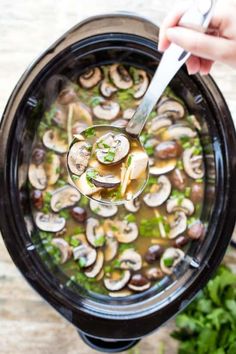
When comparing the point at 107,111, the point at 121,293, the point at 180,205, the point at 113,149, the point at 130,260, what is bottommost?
the point at 121,293

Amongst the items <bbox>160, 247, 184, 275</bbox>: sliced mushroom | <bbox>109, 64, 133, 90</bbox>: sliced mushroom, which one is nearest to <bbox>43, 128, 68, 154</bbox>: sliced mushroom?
<bbox>109, 64, 133, 90</bbox>: sliced mushroom

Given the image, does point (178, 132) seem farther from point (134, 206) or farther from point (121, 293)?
point (121, 293)

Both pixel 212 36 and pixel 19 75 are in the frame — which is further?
pixel 19 75

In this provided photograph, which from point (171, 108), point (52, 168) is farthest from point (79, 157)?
point (171, 108)

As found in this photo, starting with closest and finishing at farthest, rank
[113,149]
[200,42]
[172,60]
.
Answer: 1. [200,42]
2. [172,60]
3. [113,149]

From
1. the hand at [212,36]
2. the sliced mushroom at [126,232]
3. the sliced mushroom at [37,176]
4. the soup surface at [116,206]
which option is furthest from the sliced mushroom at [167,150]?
the hand at [212,36]

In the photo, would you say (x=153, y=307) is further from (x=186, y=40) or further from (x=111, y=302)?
(x=186, y=40)

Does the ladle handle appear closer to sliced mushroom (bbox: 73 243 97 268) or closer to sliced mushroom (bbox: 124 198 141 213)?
sliced mushroom (bbox: 124 198 141 213)
